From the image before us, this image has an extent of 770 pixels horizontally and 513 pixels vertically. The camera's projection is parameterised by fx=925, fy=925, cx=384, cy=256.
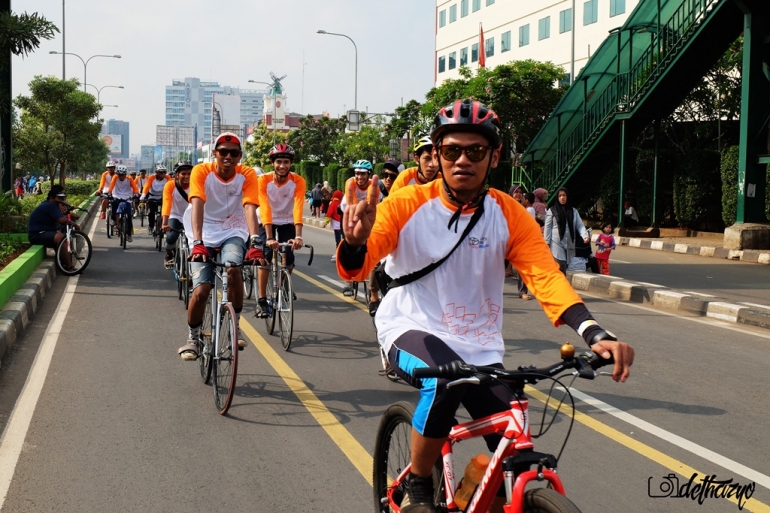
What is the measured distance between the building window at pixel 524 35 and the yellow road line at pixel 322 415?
163 ft

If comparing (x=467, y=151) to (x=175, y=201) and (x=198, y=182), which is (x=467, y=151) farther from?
(x=175, y=201)

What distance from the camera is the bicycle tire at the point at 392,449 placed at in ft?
11.6

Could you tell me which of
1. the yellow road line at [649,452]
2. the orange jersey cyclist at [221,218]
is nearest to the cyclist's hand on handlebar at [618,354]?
the yellow road line at [649,452]

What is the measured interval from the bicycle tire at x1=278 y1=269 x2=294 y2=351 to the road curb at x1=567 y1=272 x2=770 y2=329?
18.3ft

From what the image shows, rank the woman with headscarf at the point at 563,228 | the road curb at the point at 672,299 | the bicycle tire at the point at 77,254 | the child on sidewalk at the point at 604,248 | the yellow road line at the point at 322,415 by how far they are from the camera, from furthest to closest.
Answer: the child on sidewalk at the point at 604,248 → the bicycle tire at the point at 77,254 → the woman with headscarf at the point at 563,228 → the road curb at the point at 672,299 → the yellow road line at the point at 322,415

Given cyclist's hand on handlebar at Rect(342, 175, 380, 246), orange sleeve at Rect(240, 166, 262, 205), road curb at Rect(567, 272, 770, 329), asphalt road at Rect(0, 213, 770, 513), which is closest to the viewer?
cyclist's hand on handlebar at Rect(342, 175, 380, 246)

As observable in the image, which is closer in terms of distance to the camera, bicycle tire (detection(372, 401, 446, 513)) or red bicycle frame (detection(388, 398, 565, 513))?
red bicycle frame (detection(388, 398, 565, 513))

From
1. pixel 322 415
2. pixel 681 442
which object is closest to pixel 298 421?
pixel 322 415

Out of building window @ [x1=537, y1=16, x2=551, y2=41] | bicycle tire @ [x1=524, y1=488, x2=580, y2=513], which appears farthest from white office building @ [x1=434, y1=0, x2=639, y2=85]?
bicycle tire @ [x1=524, y1=488, x2=580, y2=513]

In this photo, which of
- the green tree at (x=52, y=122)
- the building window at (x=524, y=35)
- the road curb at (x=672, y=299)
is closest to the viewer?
the road curb at (x=672, y=299)

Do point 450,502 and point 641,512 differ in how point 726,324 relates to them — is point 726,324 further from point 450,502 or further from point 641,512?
point 450,502

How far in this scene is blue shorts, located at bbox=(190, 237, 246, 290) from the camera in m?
6.73

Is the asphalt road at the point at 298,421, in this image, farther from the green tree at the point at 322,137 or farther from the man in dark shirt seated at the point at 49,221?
the green tree at the point at 322,137

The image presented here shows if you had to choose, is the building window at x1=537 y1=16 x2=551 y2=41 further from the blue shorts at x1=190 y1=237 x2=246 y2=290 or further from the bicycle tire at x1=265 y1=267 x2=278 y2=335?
the blue shorts at x1=190 y1=237 x2=246 y2=290
